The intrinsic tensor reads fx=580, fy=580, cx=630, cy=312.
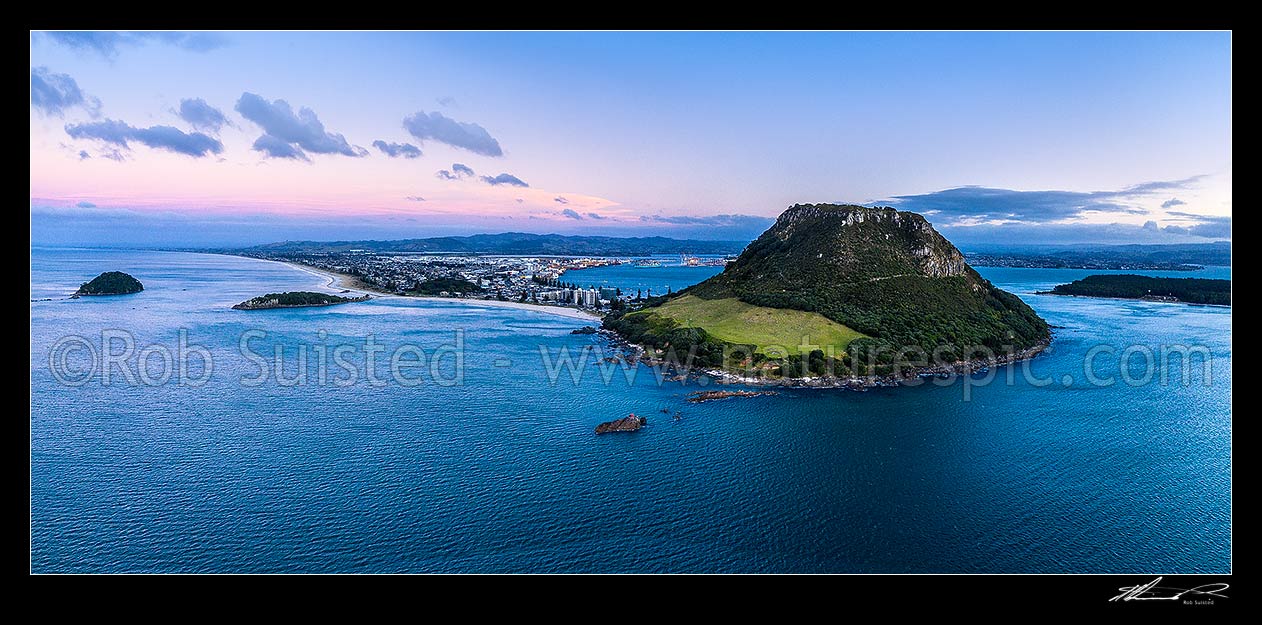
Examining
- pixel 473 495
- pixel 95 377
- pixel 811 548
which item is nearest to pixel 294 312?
pixel 95 377

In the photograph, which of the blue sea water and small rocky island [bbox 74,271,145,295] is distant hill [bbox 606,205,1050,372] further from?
small rocky island [bbox 74,271,145,295]

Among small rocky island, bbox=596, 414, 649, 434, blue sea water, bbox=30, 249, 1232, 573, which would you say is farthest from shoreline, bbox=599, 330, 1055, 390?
small rocky island, bbox=596, 414, 649, 434

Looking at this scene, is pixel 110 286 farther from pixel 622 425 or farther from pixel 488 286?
pixel 622 425

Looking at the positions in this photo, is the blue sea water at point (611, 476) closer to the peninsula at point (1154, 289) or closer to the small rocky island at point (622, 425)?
the small rocky island at point (622, 425)
